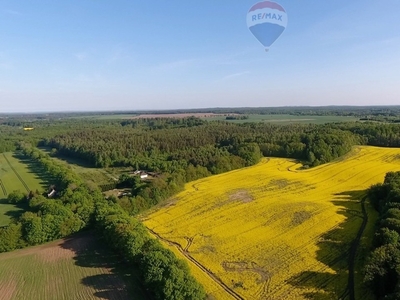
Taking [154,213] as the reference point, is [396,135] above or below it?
above

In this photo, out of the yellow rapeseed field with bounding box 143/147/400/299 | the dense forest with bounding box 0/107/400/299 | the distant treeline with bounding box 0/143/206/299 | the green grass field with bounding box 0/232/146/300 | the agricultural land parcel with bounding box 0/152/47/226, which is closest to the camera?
the distant treeline with bounding box 0/143/206/299

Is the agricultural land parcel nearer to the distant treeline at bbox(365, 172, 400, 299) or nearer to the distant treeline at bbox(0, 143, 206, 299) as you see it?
the distant treeline at bbox(0, 143, 206, 299)

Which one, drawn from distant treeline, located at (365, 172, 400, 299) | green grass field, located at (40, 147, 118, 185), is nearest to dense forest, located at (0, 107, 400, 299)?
distant treeline, located at (365, 172, 400, 299)

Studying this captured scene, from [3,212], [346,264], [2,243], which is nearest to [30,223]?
[2,243]


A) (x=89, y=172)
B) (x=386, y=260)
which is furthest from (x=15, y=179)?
(x=386, y=260)

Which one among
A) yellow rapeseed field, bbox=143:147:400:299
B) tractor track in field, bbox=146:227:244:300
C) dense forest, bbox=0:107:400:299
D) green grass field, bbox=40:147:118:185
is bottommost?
green grass field, bbox=40:147:118:185

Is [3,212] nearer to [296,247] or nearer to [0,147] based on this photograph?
[296,247]

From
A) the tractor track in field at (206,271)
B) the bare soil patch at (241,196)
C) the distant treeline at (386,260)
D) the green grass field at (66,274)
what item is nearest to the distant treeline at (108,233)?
the green grass field at (66,274)
